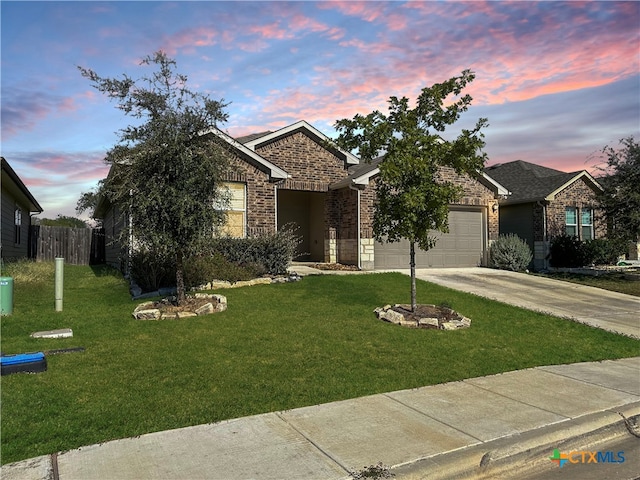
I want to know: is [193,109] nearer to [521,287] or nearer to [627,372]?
[627,372]

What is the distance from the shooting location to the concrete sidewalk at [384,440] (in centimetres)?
364

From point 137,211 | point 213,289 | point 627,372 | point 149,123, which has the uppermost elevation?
point 149,123

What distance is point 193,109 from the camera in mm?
9312

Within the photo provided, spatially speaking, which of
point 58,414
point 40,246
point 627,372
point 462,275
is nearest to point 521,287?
point 462,275

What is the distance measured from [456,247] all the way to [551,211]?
18.3 ft

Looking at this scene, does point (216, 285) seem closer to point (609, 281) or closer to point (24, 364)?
point (24, 364)

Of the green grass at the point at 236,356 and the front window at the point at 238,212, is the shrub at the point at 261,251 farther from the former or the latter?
the green grass at the point at 236,356

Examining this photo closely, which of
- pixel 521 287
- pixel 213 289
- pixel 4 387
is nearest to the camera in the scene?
pixel 4 387

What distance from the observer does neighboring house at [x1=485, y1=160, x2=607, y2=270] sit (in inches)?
849

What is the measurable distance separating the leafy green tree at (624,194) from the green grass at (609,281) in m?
1.59

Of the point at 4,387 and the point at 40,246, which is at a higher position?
the point at 40,246

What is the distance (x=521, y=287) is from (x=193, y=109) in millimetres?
11035

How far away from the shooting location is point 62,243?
24797 millimetres

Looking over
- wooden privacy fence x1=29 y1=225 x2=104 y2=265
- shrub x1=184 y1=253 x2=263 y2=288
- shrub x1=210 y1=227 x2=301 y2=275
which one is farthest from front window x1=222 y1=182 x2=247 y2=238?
wooden privacy fence x1=29 y1=225 x2=104 y2=265
